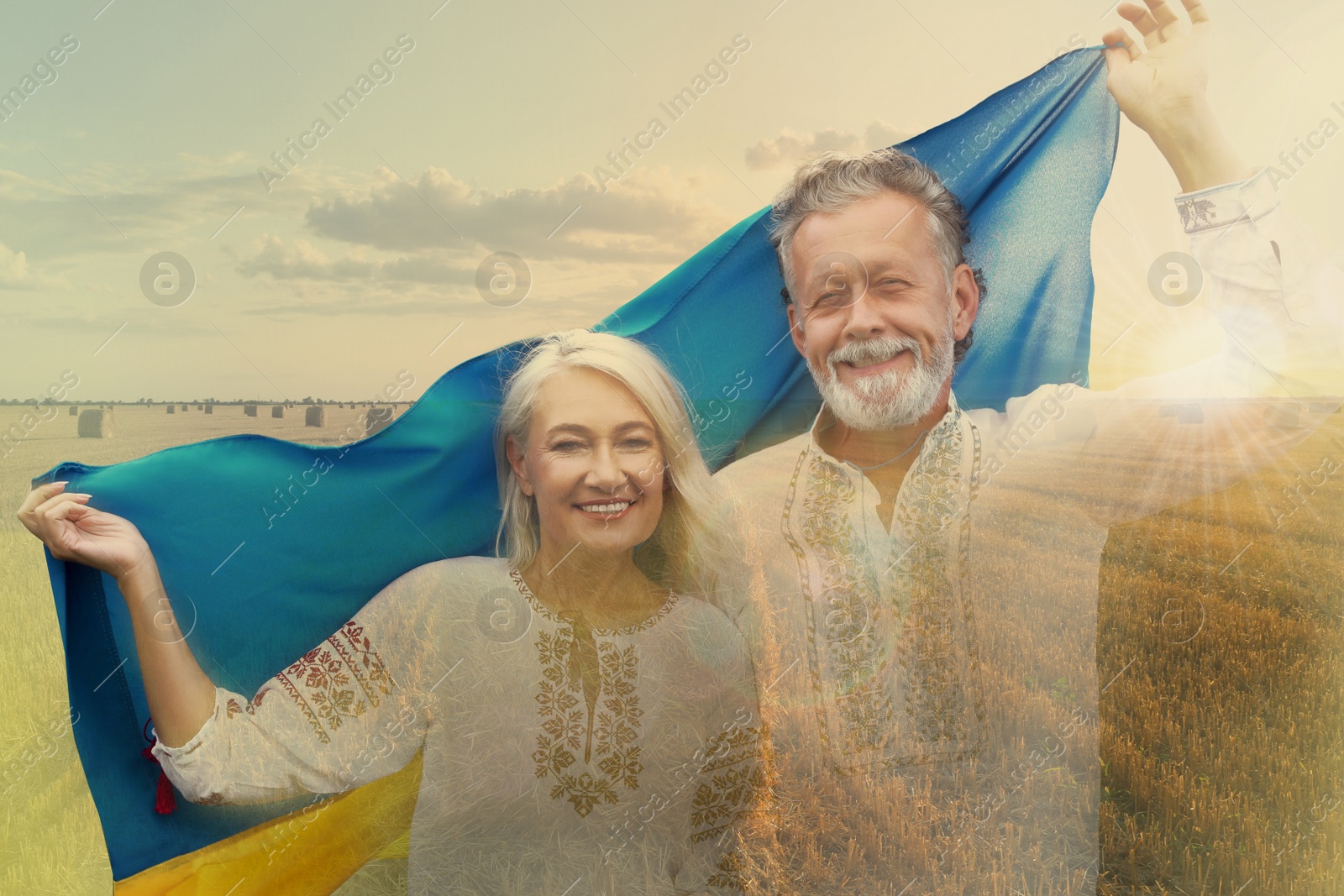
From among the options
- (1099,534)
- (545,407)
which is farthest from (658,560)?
(1099,534)

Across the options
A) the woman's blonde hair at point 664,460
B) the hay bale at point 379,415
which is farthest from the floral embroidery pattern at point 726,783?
the hay bale at point 379,415

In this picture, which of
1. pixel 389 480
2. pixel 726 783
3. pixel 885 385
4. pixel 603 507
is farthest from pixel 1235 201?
pixel 389 480

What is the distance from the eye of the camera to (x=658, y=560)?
3670mm

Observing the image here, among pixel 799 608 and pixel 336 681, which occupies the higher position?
pixel 336 681

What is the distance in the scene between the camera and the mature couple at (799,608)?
137 inches

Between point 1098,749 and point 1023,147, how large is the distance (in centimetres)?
326

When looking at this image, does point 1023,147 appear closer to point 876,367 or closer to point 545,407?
point 876,367

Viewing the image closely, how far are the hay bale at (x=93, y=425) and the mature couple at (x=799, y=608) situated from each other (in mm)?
15669

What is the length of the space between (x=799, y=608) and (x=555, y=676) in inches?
48.3

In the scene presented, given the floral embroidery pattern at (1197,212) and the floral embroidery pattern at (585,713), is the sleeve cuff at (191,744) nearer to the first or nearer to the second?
the floral embroidery pattern at (585,713)

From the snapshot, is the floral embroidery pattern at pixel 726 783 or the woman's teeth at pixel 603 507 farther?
the floral embroidery pattern at pixel 726 783

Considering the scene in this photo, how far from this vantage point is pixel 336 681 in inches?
137

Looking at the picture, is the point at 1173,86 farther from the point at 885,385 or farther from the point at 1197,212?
the point at 885,385

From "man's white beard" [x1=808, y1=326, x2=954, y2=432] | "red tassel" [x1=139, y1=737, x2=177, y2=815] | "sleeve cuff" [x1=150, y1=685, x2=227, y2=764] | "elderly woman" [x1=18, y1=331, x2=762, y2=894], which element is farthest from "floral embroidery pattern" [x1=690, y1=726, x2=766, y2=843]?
"red tassel" [x1=139, y1=737, x2=177, y2=815]
